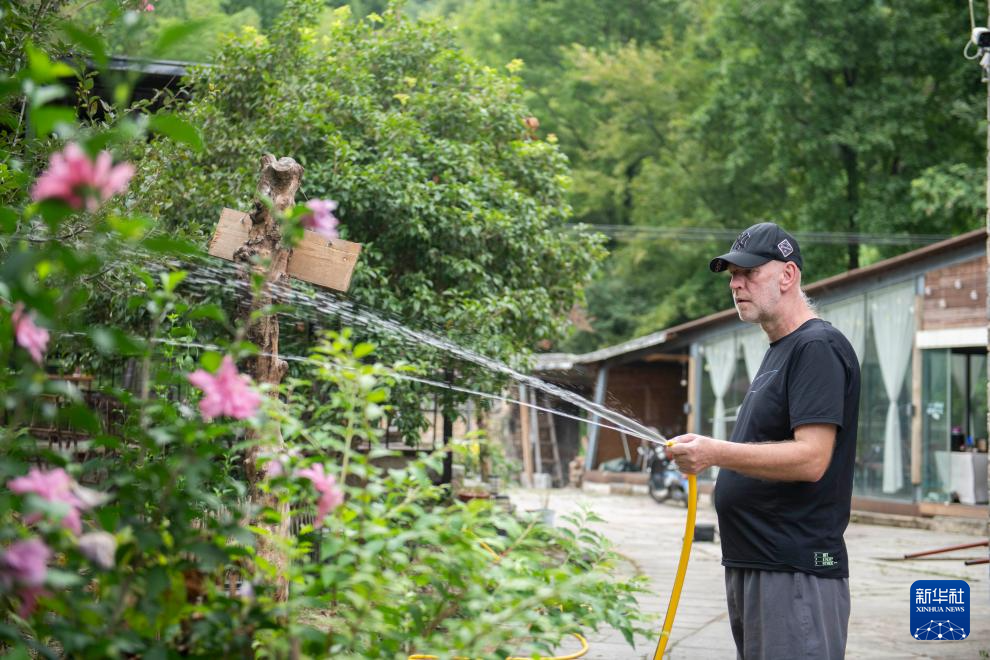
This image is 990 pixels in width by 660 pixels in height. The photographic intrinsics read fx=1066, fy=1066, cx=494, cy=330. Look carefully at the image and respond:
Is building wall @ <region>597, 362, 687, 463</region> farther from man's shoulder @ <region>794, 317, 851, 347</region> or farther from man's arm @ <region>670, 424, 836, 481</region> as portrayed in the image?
man's arm @ <region>670, 424, 836, 481</region>

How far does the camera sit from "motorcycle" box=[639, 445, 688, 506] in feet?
58.9

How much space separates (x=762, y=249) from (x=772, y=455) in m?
0.61

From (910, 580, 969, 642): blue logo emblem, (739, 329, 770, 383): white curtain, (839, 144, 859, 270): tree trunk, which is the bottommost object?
(910, 580, 969, 642): blue logo emblem

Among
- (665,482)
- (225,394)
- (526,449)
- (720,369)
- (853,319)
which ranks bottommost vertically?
(665,482)

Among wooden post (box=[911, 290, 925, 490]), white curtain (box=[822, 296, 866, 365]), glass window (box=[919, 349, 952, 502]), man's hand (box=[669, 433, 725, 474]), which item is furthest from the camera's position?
white curtain (box=[822, 296, 866, 365])

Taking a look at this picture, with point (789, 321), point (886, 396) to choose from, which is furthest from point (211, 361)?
point (886, 396)

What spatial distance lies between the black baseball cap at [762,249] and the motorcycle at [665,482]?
1455 centimetres

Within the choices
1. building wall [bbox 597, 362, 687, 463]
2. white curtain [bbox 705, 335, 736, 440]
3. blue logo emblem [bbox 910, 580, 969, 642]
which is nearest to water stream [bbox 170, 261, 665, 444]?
blue logo emblem [bbox 910, 580, 969, 642]

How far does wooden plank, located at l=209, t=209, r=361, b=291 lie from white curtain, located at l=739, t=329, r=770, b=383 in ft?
A: 47.6

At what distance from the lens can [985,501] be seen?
46.4 ft

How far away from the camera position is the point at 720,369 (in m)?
19.4

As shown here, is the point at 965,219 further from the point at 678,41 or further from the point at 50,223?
the point at 50,223

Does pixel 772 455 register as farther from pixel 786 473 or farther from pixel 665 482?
pixel 665 482

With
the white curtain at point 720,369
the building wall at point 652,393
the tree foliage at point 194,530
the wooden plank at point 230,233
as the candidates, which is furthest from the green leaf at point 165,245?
the building wall at point 652,393
